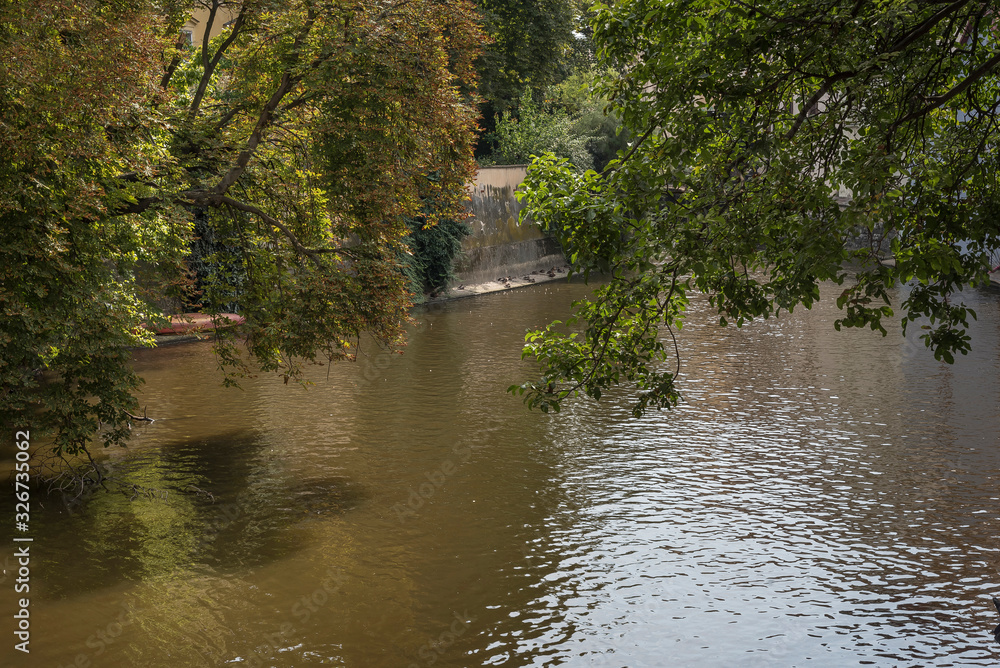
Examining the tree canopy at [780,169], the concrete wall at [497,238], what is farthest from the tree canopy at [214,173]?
the concrete wall at [497,238]

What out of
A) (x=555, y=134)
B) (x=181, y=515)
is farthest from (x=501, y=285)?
(x=181, y=515)

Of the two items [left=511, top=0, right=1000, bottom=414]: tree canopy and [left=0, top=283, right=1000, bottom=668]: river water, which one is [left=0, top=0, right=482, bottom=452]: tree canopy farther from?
[left=511, top=0, right=1000, bottom=414]: tree canopy

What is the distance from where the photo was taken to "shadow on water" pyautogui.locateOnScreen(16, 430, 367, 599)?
31.4 ft

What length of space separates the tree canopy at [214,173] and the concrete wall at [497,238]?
19150 millimetres

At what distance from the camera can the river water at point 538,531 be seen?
7984 mm

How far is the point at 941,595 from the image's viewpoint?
855 cm

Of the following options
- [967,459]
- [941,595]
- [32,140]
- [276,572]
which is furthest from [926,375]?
[32,140]

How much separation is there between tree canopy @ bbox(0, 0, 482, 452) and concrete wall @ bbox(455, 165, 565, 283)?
19.1m

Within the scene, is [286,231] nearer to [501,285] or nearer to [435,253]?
[435,253]

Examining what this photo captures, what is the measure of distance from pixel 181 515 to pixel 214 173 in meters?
5.16

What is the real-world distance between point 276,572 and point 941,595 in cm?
643

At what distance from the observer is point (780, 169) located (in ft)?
21.5

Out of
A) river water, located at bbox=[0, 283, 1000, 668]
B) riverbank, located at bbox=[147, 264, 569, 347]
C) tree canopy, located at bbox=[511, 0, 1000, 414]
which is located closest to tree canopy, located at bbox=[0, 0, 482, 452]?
river water, located at bbox=[0, 283, 1000, 668]

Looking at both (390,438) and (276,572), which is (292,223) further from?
(276,572)
